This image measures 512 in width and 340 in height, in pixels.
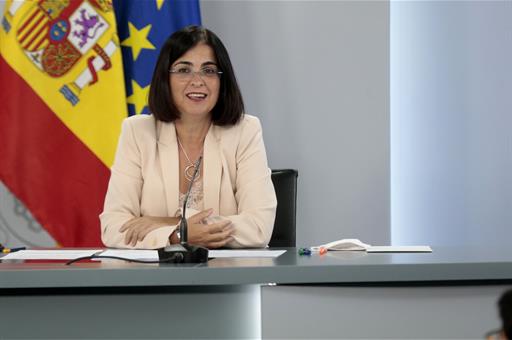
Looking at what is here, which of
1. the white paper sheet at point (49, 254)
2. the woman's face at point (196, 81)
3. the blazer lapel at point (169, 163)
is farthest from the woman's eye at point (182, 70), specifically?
the white paper sheet at point (49, 254)

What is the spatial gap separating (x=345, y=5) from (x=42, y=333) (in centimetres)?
286

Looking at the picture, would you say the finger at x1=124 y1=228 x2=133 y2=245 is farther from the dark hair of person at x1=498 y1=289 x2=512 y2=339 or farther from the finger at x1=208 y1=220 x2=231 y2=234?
the dark hair of person at x1=498 y1=289 x2=512 y2=339

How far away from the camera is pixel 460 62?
3799 mm

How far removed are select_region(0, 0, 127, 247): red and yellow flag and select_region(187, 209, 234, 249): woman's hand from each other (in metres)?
1.34

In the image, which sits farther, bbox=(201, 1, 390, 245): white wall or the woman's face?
bbox=(201, 1, 390, 245): white wall

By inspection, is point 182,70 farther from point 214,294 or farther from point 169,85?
point 214,294

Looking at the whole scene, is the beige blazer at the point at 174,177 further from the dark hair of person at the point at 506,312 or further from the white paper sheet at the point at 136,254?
the dark hair of person at the point at 506,312

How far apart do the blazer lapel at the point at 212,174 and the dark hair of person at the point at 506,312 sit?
2.01 metres

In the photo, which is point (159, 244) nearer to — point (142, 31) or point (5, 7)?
point (142, 31)

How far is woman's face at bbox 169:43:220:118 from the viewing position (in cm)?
278

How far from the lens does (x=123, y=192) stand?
105 inches

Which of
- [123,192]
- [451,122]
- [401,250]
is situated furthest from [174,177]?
[451,122]

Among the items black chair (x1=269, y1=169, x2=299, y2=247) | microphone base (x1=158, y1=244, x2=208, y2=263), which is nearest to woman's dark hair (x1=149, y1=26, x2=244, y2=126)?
black chair (x1=269, y1=169, x2=299, y2=247)

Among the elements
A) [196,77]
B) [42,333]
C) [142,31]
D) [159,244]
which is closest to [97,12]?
[142,31]
